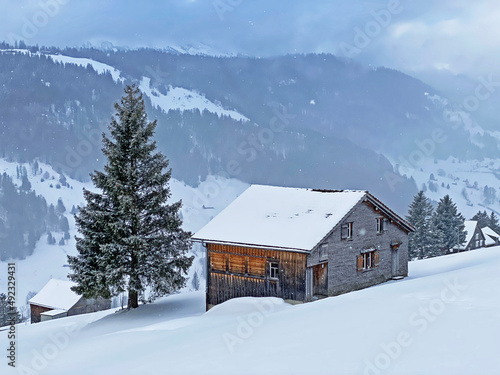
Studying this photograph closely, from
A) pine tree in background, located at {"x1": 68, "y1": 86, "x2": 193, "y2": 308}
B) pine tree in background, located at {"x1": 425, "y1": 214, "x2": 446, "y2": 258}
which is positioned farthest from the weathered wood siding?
pine tree in background, located at {"x1": 425, "y1": 214, "x2": 446, "y2": 258}

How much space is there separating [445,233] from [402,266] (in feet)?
139

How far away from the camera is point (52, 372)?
15.1 meters

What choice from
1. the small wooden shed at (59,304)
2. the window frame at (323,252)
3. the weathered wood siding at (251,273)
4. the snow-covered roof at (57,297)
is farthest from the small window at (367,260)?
the snow-covered roof at (57,297)

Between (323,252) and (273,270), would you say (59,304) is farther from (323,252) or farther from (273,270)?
(323,252)

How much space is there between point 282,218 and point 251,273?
4.17m

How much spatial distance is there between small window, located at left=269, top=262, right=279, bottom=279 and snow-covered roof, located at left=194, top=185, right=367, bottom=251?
1.38m

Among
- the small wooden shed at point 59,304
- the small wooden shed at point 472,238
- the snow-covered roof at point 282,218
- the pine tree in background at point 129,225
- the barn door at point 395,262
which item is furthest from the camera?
the small wooden shed at point 472,238

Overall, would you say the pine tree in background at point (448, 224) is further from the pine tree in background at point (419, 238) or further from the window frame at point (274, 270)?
the window frame at point (274, 270)

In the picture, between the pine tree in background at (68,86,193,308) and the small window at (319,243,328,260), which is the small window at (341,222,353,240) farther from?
the pine tree in background at (68,86,193,308)

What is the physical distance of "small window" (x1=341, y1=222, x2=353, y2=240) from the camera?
109 feet

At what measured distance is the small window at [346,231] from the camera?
3328cm

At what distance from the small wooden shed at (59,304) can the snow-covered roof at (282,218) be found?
36285 mm

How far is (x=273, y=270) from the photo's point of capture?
31.3 m

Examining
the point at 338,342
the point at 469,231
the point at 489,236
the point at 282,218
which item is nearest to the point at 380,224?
the point at 282,218
